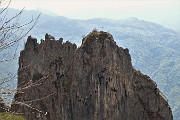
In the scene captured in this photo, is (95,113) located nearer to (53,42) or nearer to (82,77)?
(82,77)

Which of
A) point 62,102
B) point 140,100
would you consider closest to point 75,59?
point 62,102

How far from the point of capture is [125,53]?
59.1 metres

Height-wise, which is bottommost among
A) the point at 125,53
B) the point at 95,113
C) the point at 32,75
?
the point at 95,113

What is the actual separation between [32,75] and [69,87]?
5515 mm

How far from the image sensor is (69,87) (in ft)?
194

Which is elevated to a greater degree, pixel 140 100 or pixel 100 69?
pixel 100 69

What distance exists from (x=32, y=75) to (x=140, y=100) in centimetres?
1581

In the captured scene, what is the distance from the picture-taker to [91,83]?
5772cm

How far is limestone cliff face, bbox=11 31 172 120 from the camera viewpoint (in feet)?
188

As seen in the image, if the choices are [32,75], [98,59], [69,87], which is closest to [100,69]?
[98,59]

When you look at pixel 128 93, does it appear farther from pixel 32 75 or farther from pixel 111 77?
pixel 32 75

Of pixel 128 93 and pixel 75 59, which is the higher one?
pixel 75 59

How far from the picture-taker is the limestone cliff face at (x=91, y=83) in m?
57.4

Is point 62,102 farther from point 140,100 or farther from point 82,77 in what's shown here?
point 140,100
